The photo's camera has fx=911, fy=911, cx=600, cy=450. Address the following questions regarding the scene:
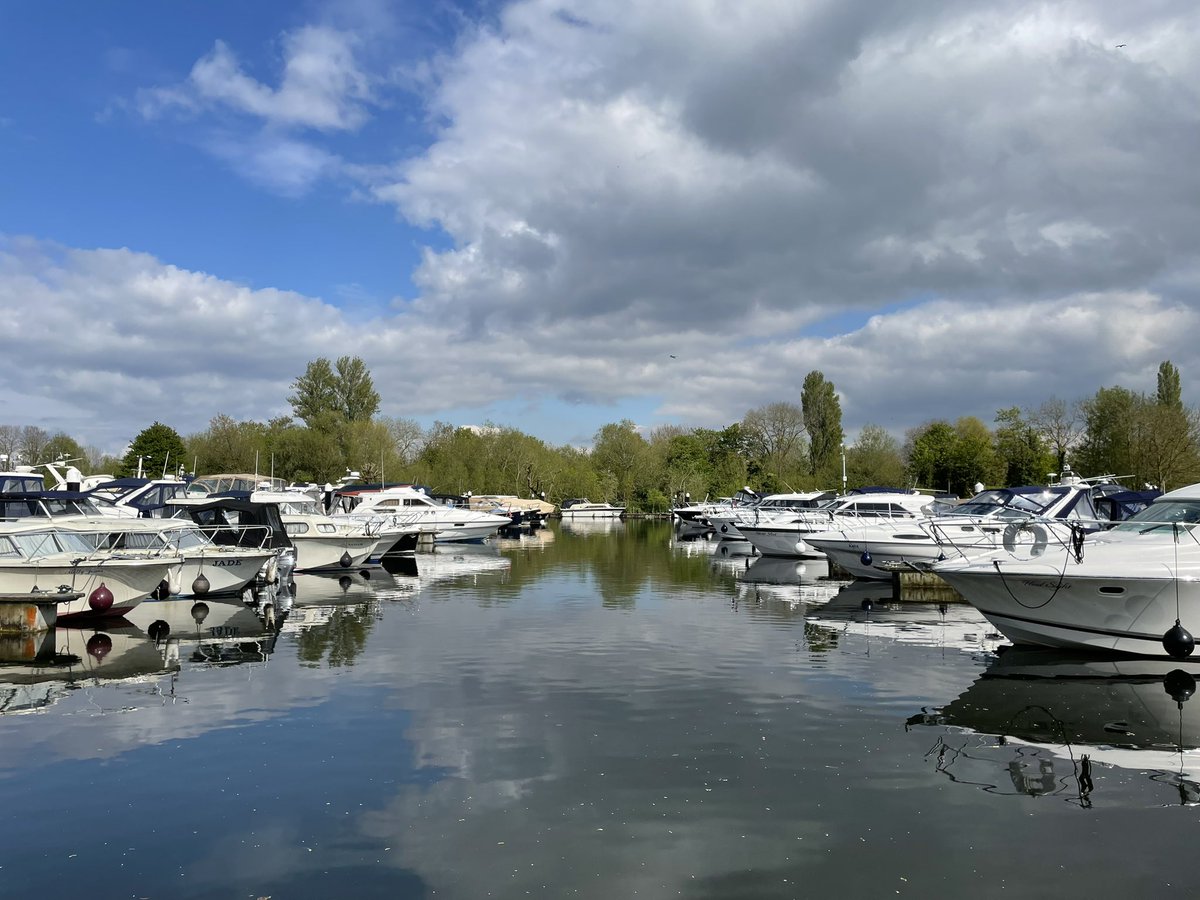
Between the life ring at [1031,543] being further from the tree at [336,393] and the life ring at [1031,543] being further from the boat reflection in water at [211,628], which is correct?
the tree at [336,393]

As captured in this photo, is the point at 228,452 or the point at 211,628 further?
the point at 228,452

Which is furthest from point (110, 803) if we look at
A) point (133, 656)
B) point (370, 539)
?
point (370, 539)

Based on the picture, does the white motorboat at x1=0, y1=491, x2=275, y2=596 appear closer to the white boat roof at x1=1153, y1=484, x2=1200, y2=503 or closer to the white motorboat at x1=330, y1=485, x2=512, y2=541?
the white boat roof at x1=1153, y1=484, x2=1200, y2=503

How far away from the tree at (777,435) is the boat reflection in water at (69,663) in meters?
83.5

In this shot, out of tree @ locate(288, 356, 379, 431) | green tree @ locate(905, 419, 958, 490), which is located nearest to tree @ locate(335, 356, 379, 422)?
tree @ locate(288, 356, 379, 431)

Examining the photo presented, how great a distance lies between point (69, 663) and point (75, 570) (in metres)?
4.00

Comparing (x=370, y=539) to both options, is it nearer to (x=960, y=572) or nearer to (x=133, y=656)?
(x=133, y=656)

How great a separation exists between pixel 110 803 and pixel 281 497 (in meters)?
30.3

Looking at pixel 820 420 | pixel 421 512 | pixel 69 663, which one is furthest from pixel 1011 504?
pixel 820 420

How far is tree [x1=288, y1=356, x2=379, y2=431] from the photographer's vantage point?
93.8 meters

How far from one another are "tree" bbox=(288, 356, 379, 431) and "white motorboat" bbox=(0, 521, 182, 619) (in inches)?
2890

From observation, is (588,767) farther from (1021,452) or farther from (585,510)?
(585,510)

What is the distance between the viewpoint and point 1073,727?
12281 millimetres

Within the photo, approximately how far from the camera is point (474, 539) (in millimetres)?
53156
